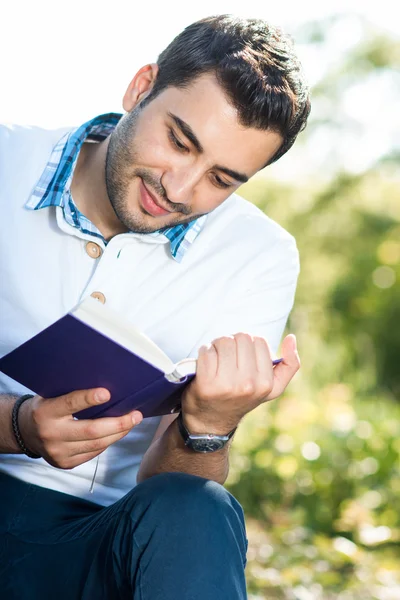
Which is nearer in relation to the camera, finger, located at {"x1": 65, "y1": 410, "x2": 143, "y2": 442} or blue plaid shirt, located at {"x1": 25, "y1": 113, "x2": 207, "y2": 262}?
finger, located at {"x1": 65, "y1": 410, "x2": 143, "y2": 442}

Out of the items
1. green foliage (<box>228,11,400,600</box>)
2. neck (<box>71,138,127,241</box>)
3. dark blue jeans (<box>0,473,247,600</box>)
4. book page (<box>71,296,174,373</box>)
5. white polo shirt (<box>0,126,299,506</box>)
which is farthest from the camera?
green foliage (<box>228,11,400,600</box>)

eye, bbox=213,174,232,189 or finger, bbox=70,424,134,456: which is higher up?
eye, bbox=213,174,232,189

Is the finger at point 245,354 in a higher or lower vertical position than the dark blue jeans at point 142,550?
higher

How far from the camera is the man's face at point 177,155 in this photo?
7.05 ft

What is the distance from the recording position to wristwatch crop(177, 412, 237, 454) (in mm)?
1922

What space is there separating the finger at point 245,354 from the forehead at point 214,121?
64cm

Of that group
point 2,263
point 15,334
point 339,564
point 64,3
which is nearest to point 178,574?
point 15,334

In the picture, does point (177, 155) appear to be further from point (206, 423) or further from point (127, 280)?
point (206, 423)

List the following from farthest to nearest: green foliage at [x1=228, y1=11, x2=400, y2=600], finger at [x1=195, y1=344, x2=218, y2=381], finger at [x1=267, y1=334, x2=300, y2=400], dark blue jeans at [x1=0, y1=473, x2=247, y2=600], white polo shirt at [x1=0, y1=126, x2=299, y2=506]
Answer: green foliage at [x1=228, y1=11, x2=400, y2=600]
white polo shirt at [x1=0, y1=126, x2=299, y2=506]
finger at [x1=267, y1=334, x2=300, y2=400]
finger at [x1=195, y1=344, x2=218, y2=381]
dark blue jeans at [x1=0, y1=473, x2=247, y2=600]

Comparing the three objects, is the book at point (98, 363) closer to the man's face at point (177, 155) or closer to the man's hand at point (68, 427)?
the man's hand at point (68, 427)

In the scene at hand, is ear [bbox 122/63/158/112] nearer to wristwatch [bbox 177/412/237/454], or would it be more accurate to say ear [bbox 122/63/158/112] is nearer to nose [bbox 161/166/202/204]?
nose [bbox 161/166/202/204]

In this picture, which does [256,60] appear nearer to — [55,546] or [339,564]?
[55,546]

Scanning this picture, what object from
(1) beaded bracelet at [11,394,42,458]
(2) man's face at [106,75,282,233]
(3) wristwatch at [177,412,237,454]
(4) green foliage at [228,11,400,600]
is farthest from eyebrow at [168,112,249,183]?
(4) green foliage at [228,11,400,600]


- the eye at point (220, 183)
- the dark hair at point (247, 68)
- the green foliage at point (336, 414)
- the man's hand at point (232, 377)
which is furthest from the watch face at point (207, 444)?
the green foliage at point (336, 414)
